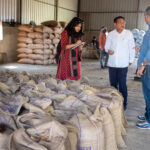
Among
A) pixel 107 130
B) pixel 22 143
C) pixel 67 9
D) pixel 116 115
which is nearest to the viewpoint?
pixel 22 143

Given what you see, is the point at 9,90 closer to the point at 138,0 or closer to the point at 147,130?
the point at 147,130

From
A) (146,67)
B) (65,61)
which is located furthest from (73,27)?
(146,67)

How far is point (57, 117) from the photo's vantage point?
1819mm

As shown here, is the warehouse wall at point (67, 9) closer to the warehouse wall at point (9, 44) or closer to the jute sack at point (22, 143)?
the warehouse wall at point (9, 44)

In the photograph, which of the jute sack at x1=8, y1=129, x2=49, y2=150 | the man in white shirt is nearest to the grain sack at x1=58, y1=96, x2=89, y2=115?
the jute sack at x1=8, y1=129, x2=49, y2=150

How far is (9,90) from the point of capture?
7.61 feet

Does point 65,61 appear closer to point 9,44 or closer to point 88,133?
point 88,133

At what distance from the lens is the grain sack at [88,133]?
5.74ft

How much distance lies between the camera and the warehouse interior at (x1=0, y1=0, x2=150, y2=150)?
1714 millimetres

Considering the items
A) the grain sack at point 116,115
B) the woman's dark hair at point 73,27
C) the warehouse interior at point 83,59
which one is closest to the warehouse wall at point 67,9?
the warehouse interior at point 83,59

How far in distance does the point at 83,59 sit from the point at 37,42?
368 centimetres

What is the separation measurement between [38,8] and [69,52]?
27.8 feet

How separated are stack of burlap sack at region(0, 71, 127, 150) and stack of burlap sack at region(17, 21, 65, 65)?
20.2ft

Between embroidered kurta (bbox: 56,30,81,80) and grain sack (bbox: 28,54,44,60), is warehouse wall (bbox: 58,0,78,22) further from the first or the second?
embroidered kurta (bbox: 56,30,81,80)
